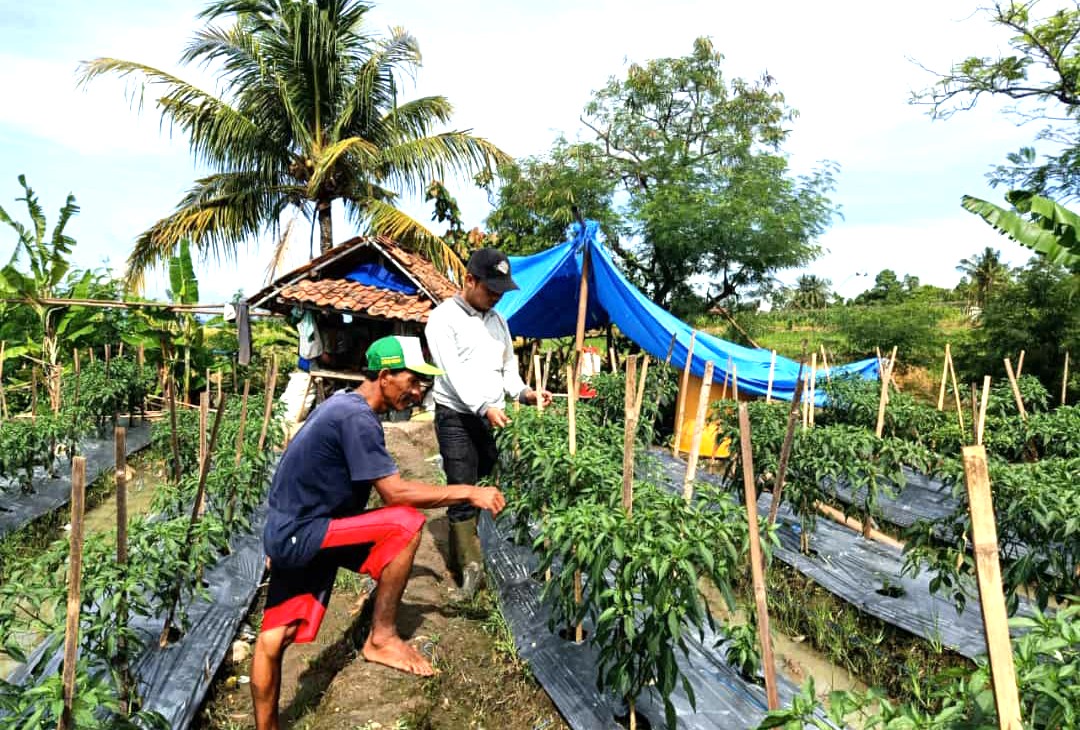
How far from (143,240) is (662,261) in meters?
10.5

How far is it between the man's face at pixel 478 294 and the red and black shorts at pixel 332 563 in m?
1.36

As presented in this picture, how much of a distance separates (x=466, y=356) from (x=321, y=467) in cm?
133

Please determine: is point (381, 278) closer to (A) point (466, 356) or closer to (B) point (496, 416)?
(A) point (466, 356)

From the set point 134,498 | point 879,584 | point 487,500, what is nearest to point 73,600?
point 487,500

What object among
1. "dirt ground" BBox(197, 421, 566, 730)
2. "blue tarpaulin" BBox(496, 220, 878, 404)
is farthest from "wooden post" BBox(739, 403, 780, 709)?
"blue tarpaulin" BBox(496, 220, 878, 404)

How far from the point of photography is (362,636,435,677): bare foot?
10.2 feet

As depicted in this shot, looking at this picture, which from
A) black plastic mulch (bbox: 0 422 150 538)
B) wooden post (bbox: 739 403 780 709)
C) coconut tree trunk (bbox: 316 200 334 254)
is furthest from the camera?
coconut tree trunk (bbox: 316 200 334 254)

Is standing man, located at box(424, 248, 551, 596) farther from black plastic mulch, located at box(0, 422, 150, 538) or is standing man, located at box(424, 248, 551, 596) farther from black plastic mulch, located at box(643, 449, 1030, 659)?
black plastic mulch, located at box(0, 422, 150, 538)

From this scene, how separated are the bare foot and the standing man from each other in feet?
2.49

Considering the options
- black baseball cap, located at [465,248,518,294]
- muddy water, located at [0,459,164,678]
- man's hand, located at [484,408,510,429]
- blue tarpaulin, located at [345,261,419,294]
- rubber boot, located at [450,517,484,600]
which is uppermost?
blue tarpaulin, located at [345,261,419,294]

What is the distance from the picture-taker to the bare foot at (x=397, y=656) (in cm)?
311

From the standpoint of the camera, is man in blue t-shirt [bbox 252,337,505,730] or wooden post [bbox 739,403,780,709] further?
man in blue t-shirt [bbox 252,337,505,730]

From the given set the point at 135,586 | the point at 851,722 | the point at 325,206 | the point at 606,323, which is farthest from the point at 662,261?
the point at 135,586

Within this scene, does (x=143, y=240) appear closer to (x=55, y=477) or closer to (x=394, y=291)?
(x=394, y=291)
